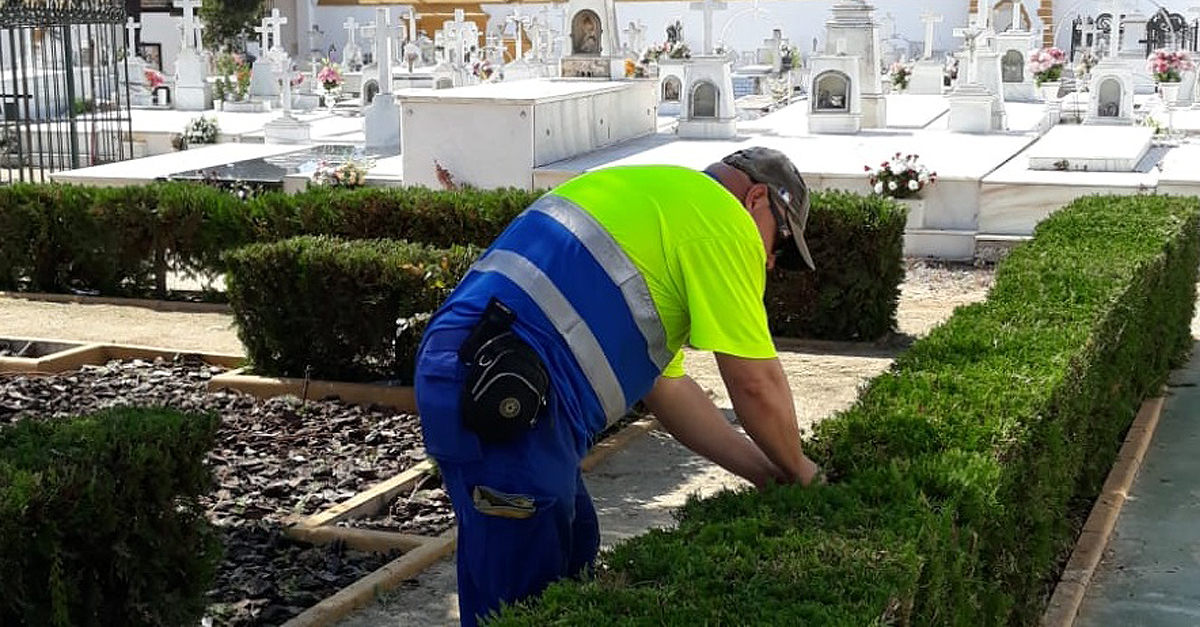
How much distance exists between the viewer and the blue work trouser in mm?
3086

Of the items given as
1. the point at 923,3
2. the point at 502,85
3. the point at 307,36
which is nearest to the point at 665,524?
the point at 502,85

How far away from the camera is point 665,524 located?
5.64 metres

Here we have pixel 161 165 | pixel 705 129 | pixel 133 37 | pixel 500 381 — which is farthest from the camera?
pixel 133 37

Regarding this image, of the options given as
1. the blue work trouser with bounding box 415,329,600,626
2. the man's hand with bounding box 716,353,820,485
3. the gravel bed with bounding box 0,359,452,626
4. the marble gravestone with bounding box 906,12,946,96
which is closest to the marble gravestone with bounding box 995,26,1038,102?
the marble gravestone with bounding box 906,12,946,96

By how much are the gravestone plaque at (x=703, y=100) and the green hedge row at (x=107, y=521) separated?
15.5 meters

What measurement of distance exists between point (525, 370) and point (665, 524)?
2743 mm

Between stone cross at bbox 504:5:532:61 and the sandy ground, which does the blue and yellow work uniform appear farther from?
stone cross at bbox 504:5:532:61

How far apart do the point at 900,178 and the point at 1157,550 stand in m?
7.53

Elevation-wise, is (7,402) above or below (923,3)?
below

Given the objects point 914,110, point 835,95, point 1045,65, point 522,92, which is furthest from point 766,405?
point 1045,65

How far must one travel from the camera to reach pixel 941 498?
10.6ft

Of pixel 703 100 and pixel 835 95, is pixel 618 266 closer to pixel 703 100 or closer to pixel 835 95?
pixel 703 100

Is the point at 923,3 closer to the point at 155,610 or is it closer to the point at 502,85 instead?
the point at 502,85

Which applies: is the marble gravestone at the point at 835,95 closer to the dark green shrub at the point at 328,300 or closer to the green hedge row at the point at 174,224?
the green hedge row at the point at 174,224
